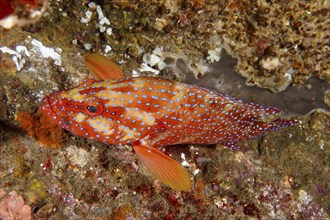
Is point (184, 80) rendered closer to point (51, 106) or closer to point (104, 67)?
point (104, 67)

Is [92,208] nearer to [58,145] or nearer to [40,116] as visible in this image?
[58,145]

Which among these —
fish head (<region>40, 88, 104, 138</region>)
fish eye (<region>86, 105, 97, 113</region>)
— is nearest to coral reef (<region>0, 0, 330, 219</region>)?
fish head (<region>40, 88, 104, 138</region>)

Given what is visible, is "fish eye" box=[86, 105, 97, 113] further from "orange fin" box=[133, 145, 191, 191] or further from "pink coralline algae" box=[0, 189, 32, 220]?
"pink coralline algae" box=[0, 189, 32, 220]

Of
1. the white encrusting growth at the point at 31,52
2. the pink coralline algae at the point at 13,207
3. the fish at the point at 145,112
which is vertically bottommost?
the pink coralline algae at the point at 13,207

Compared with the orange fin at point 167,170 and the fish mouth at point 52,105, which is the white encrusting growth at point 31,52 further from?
the orange fin at point 167,170

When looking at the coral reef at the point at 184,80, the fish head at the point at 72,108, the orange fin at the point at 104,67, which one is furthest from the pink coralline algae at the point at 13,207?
the orange fin at the point at 104,67

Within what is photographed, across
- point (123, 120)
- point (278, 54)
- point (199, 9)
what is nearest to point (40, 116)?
point (123, 120)
